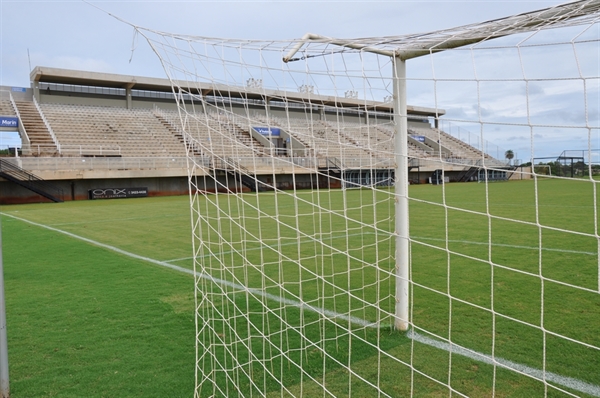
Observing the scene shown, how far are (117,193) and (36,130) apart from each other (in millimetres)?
6821

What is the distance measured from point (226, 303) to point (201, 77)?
2.16 meters

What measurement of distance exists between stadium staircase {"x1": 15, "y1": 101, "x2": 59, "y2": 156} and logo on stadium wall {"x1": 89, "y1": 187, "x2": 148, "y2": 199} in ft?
10.6

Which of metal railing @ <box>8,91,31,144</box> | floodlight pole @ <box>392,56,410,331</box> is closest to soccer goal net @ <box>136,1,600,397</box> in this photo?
floodlight pole @ <box>392,56,410,331</box>

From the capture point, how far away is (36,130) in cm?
2489

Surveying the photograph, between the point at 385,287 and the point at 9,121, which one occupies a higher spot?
the point at 9,121

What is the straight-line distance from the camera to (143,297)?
189 inches

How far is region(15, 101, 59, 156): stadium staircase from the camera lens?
2290 centimetres

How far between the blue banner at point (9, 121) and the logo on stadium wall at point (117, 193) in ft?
23.3

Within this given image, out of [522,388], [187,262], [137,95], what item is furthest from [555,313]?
[137,95]

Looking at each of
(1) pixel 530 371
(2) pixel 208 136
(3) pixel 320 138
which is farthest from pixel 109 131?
(1) pixel 530 371

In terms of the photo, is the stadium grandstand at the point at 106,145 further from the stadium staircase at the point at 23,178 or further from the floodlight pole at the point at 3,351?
the floodlight pole at the point at 3,351

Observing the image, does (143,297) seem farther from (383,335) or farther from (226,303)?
(383,335)

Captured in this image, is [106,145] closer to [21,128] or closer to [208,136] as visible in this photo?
[21,128]

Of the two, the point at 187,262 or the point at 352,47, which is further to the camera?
the point at 187,262
